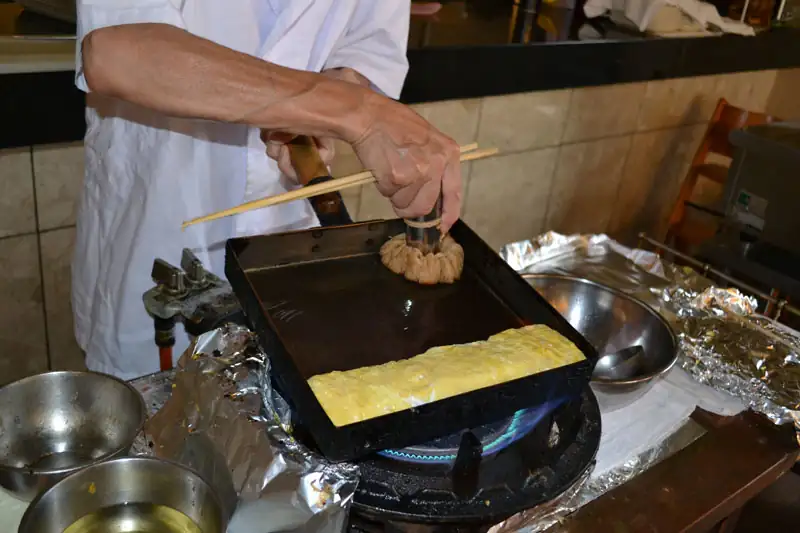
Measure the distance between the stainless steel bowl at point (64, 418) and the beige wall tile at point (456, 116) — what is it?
3.75 feet

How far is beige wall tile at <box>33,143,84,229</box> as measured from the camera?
4.54 feet

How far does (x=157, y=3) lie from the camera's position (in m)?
0.86

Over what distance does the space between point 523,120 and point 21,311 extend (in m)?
1.34

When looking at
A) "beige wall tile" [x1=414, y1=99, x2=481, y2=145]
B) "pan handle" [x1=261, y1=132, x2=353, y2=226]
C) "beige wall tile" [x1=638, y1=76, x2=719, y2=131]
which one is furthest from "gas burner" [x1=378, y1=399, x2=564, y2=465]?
"beige wall tile" [x1=638, y1=76, x2=719, y2=131]

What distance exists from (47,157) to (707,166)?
184 centimetres

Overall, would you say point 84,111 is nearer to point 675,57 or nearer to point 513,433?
point 513,433

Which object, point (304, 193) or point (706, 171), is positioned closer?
point (304, 193)

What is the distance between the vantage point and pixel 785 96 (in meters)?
2.75

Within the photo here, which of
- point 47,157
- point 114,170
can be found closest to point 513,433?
point 114,170

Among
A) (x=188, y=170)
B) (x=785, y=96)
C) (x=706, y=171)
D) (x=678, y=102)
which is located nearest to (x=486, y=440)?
(x=188, y=170)

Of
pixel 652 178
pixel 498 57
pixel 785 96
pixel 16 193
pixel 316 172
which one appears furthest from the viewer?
pixel 785 96

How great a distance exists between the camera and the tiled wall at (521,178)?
1.42 meters

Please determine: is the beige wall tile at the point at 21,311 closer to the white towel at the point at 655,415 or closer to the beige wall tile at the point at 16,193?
the beige wall tile at the point at 16,193

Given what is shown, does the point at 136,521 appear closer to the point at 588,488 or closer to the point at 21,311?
the point at 588,488
